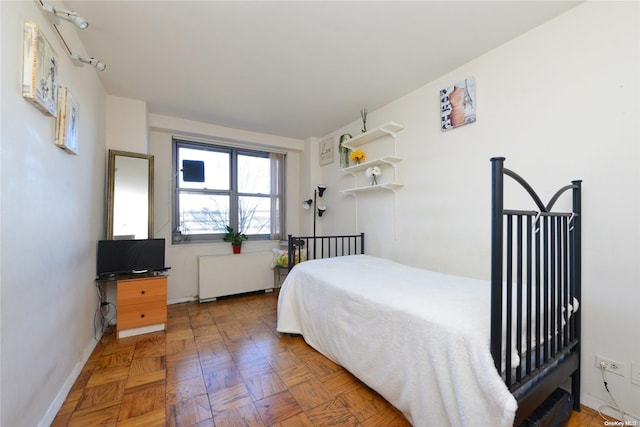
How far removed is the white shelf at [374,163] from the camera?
2568mm

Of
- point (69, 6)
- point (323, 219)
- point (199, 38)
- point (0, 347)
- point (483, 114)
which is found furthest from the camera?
point (323, 219)

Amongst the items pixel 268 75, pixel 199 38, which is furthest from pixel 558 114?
pixel 199 38

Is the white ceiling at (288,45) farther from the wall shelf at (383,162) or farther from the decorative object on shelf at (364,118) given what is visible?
the wall shelf at (383,162)

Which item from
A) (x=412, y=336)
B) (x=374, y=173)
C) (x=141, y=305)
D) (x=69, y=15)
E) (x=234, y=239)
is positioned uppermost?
(x=69, y=15)

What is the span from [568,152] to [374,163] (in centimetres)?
154

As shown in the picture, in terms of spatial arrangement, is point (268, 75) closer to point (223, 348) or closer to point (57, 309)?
point (57, 309)

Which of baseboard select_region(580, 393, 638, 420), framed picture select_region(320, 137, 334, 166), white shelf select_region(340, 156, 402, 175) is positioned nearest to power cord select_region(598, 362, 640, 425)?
baseboard select_region(580, 393, 638, 420)

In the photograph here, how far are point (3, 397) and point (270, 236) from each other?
309 cm

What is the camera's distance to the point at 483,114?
6.36 ft

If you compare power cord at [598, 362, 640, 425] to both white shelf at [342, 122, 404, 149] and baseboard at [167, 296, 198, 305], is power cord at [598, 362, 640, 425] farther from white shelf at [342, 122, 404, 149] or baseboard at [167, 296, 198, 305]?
baseboard at [167, 296, 198, 305]

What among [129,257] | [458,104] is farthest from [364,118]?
[129,257]

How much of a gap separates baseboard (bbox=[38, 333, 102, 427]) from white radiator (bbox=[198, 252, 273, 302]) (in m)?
1.31

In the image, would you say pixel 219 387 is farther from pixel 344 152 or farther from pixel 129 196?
pixel 344 152

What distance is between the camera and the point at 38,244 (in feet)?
4.04
